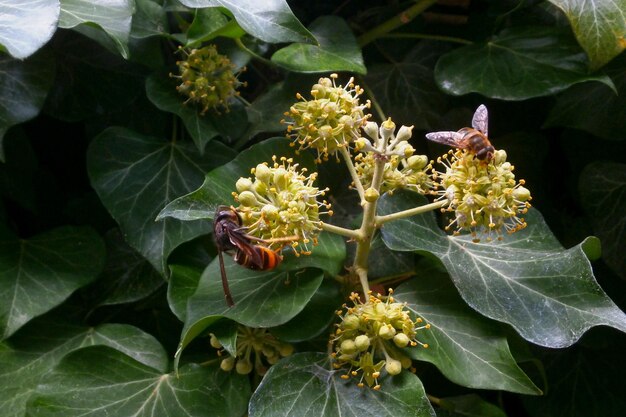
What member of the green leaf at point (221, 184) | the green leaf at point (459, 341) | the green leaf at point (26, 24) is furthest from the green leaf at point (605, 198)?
the green leaf at point (26, 24)

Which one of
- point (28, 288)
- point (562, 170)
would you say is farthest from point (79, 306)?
point (562, 170)

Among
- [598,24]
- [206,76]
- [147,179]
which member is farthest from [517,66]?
[147,179]

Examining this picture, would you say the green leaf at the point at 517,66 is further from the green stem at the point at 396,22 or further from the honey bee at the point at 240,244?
the honey bee at the point at 240,244

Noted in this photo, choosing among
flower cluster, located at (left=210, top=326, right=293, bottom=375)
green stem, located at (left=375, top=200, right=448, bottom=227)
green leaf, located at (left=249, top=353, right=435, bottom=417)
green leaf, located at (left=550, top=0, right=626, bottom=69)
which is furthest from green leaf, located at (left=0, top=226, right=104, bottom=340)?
green leaf, located at (left=550, top=0, right=626, bottom=69)

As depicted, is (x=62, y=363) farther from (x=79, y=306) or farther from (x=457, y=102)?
(x=457, y=102)

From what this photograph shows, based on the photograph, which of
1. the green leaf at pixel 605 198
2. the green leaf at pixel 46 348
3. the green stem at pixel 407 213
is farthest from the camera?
the green leaf at pixel 605 198

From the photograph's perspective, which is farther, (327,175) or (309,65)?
(327,175)
